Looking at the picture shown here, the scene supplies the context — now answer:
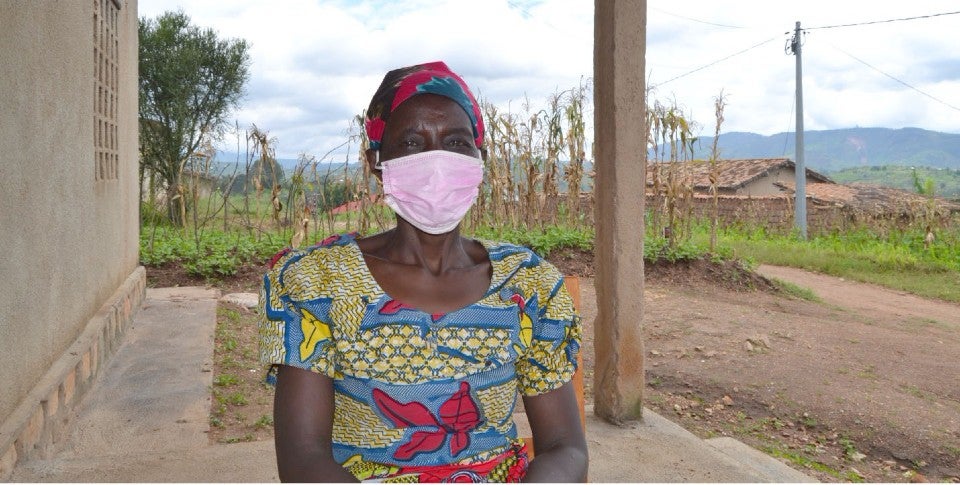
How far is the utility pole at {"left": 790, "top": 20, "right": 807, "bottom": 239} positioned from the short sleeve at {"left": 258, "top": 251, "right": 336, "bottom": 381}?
1465cm

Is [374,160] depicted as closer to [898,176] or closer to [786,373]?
[786,373]

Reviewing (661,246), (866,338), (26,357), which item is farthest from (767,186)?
(26,357)

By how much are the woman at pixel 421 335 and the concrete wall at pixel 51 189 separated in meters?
1.71

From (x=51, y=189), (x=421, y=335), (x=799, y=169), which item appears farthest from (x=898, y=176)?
(x=421, y=335)

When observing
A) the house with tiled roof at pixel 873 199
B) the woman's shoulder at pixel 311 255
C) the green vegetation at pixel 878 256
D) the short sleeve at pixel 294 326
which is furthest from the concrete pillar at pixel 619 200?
the house with tiled roof at pixel 873 199

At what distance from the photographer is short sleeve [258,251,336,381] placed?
4.56 ft

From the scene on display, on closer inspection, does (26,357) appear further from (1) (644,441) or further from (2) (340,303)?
(1) (644,441)

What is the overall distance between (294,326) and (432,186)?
0.40 meters

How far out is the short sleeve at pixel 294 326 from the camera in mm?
1391

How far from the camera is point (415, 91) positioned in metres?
1.54

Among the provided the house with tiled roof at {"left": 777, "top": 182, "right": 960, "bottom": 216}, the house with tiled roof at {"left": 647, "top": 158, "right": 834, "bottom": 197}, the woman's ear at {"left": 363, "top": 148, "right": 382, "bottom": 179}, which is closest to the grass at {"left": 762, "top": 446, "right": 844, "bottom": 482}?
the woman's ear at {"left": 363, "top": 148, "right": 382, "bottom": 179}

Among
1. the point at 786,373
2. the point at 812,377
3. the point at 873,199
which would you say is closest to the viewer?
the point at 812,377

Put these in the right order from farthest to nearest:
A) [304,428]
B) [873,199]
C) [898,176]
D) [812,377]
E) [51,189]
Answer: [898,176]
[873,199]
[812,377]
[51,189]
[304,428]

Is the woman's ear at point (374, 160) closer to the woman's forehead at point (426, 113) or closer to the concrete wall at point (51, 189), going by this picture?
the woman's forehead at point (426, 113)
